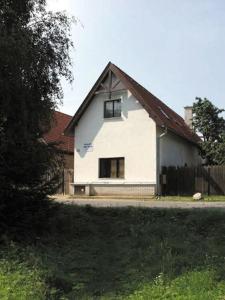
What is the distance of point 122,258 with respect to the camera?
10.3 meters

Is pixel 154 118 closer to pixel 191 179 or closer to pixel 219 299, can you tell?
pixel 191 179

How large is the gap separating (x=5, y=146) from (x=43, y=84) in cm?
232

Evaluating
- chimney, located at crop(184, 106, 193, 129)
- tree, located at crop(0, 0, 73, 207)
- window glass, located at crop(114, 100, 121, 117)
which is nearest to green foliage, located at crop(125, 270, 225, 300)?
tree, located at crop(0, 0, 73, 207)

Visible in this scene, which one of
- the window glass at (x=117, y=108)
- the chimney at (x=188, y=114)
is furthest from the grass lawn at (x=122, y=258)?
the chimney at (x=188, y=114)

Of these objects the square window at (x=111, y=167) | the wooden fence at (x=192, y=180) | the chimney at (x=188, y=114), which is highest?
the chimney at (x=188, y=114)

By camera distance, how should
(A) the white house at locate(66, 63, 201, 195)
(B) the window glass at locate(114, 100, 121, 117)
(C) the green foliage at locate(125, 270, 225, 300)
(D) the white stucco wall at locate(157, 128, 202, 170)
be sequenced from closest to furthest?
1. (C) the green foliage at locate(125, 270, 225, 300)
2. (A) the white house at locate(66, 63, 201, 195)
3. (D) the white stucco wall at locate(157, 128, 202, 170)
4. (B) the window glass at locate(114, 100, 121, 117)

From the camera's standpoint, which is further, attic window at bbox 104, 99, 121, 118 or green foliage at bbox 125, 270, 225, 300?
attic window at bbox 104, 99, 121, 118

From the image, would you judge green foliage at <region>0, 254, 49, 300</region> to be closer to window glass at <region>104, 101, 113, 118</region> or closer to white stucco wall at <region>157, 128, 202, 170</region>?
white stucco wall at <region>157, 128, 202, 170</region>

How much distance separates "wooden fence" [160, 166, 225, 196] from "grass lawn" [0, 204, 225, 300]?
17.7m

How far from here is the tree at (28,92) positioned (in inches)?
Result: 458

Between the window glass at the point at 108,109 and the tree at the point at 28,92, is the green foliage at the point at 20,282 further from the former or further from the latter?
the window glass at the point at 108,109

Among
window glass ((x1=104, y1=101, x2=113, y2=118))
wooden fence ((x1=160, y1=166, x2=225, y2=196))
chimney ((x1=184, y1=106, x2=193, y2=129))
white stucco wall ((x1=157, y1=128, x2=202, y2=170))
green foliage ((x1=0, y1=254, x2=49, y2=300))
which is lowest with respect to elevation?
green foliage ((x1=0, y1=254, x2=49, y2=300))

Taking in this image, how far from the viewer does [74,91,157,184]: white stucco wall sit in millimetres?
31547

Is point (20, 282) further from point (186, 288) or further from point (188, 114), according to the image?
point (188, 114)
